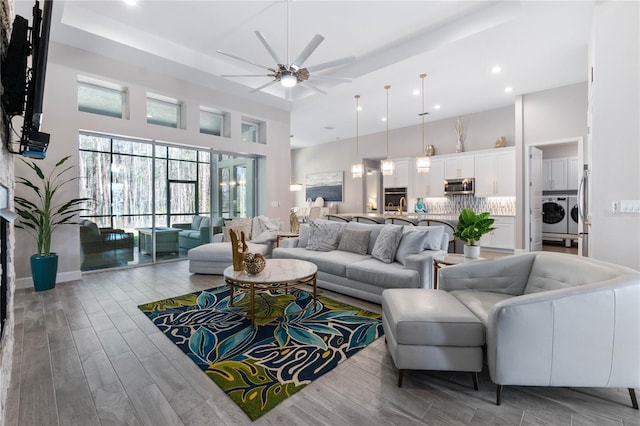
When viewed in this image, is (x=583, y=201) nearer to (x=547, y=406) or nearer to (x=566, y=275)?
(x=566, y=275)

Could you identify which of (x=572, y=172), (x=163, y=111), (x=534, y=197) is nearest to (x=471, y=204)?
(x=534, y=197)

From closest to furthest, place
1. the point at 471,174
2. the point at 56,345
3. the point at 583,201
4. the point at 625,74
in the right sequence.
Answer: the point at 56,345 < the point at 625,74 < the point at 583,201 < the point at 471,174

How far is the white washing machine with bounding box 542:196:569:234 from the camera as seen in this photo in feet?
23.5

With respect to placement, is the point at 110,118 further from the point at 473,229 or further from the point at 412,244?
the point at 473,229

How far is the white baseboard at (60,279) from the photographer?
3.93 metres

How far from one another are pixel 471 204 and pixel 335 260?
5.30m

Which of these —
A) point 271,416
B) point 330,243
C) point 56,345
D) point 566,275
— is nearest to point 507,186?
point 330,243

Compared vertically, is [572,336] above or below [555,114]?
below

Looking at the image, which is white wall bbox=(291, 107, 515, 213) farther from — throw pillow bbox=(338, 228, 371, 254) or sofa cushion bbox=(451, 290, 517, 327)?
sofa cushion bbox=(451, 290, 517, 327)

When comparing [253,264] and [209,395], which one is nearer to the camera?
[209,395]

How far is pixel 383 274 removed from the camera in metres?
3.24

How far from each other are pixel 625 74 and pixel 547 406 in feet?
10.2

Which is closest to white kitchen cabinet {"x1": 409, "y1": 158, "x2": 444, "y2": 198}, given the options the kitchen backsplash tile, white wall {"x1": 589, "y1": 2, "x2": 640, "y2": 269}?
the kitchen backsplash tile

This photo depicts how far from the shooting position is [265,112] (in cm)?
681
